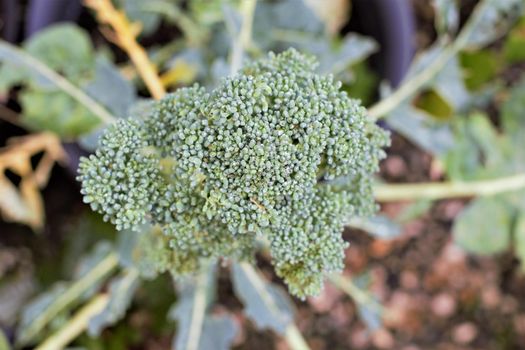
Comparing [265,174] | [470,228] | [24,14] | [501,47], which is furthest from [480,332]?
[24,14]

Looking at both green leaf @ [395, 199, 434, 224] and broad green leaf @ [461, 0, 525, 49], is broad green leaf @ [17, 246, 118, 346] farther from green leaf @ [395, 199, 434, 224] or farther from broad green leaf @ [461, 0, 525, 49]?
broad green leaf @ [461, 0, 525, 49]

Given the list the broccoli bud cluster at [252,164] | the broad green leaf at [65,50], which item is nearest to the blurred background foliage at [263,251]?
the broad green leaf at [65,50]

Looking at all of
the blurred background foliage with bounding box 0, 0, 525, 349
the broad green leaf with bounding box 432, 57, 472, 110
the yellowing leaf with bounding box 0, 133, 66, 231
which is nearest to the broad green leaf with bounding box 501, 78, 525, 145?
the blurred background foliage with bounding box 0, 0, 525, 349

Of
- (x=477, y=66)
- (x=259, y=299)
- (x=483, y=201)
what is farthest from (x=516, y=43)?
(x=259, y=299)

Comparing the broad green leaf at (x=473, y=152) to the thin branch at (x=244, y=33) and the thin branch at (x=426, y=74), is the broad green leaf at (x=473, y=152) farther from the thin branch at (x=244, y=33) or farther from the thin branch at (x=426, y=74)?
the thin branch at (x=244, y=33)

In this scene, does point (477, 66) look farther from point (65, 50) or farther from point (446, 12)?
point (65, 50)

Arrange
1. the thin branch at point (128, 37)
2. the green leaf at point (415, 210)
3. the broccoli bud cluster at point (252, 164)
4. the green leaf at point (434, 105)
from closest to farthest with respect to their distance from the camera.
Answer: the broccoli bud cluster at point (252, 164)
the thin branch at point (128, 37)
the green leaf at point (415, 210)
the green leaf at point (434, 105)
